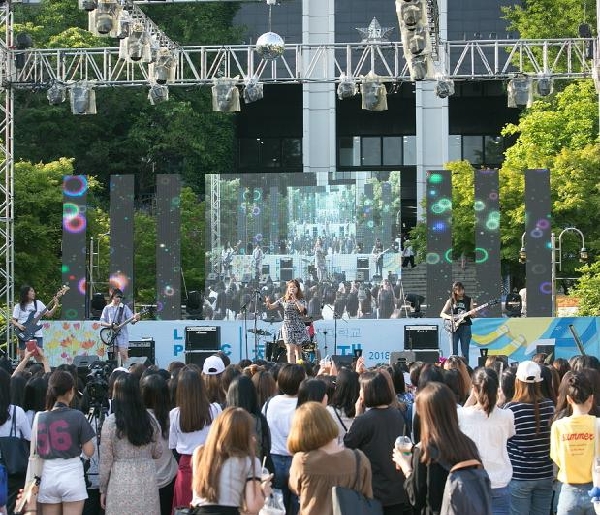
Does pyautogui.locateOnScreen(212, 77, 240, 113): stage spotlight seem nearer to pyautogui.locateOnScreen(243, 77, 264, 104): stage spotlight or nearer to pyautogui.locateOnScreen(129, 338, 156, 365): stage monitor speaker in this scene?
pyautogui.locateOnScreen(243, 77, 264, 104): stage spotlight

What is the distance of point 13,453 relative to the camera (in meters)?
8.39

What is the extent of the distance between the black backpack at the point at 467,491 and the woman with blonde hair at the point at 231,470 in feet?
2.99

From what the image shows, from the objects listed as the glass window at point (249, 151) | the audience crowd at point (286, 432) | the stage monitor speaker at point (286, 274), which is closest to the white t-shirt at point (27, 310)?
the stage monitor speaker at point (286, 274)

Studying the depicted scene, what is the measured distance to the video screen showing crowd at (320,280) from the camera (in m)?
26.5

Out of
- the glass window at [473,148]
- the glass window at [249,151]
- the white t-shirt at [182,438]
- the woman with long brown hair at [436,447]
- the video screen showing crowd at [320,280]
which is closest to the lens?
the woman with long brown hair at [436,447]

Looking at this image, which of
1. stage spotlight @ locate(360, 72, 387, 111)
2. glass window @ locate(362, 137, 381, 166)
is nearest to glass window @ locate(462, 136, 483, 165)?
glass window @ locate(362, 137, 381, 166)

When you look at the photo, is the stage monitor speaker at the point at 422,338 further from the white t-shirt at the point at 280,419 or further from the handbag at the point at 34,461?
the handbag at the point at 34,461

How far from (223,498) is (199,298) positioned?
20879 mm

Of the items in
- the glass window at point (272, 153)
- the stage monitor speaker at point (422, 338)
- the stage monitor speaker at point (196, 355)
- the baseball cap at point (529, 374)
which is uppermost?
the glass window at point (272, 153)

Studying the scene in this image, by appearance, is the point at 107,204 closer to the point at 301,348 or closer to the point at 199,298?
the point at 199,298

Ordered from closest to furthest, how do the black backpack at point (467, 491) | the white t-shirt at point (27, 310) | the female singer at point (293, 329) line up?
the black backpack at point (467, 491), the female singer at point (293, 329), the white t-shirt at point (27, 310)

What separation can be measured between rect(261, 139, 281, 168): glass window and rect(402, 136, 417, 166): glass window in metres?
4.98

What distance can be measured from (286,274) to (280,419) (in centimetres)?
1862

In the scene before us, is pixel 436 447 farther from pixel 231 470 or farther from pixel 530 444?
pixel 530 444
